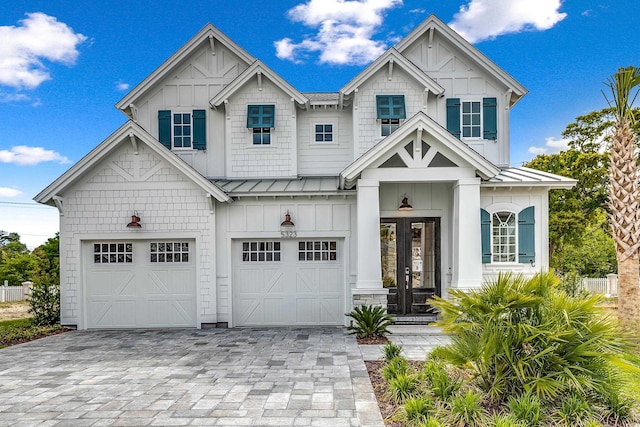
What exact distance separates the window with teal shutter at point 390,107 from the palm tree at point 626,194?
513 centimetres

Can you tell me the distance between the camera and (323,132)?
11164 mm

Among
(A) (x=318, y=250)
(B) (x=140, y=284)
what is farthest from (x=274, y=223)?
(B) (x=140, y=284)

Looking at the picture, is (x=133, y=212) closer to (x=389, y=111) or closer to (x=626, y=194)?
(x=389, y=111)

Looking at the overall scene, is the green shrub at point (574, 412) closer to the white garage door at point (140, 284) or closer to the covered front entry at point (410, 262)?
the covered front entry at point (410, 262)

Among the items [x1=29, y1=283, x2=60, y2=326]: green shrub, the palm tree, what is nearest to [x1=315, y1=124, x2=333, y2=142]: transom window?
the palm tree

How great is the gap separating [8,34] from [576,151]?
2277 cm

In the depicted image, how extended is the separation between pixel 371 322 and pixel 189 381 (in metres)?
4.00

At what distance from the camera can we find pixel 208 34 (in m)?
11.0

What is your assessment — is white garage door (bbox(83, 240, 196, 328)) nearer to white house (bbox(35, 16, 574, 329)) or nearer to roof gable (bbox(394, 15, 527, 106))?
white house (bbox(35, 16, 574, 329))

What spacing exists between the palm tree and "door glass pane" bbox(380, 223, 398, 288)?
557 centimetres

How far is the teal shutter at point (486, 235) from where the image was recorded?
9.66m

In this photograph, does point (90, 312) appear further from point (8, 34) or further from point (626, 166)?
point (626, 166)

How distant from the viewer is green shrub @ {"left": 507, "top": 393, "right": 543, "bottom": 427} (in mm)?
3871

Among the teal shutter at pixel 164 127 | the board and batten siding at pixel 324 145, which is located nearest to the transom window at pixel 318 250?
the board and batten siding at pixel 324 145
